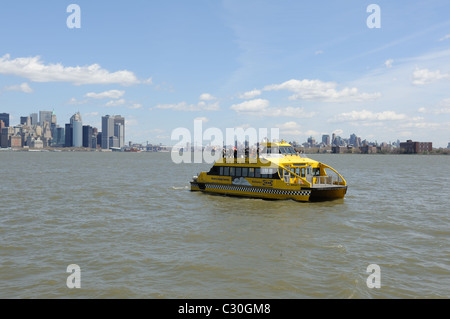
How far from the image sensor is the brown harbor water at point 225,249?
10242 mm

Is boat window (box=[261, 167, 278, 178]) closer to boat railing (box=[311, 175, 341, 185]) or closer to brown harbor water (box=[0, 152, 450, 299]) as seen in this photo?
brown harbor water (box=[0, 152, 450, 299])

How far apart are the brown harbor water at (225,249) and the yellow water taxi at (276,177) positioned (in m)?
1.15

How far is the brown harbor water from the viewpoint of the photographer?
403 inches

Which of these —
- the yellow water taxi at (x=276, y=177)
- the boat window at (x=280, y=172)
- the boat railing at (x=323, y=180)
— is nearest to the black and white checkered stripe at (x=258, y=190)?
the yellow water taxi at (x=276, y=177)

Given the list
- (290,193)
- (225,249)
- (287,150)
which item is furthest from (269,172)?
(225,249)

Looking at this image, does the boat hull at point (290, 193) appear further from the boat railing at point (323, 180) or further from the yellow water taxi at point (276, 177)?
the boat railing at point (323, 180)

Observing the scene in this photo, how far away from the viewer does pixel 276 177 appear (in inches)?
1025

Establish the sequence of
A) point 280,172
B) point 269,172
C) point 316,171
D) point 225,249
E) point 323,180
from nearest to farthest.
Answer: point 225,249 → point 280,172 → point 269,172 → point 323,180 → point 316,171

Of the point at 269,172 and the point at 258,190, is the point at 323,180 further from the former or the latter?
the point at 258,190

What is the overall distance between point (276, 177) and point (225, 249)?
41.9ft

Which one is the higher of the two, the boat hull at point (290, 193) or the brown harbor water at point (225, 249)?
the boat hull at point (290, 193)

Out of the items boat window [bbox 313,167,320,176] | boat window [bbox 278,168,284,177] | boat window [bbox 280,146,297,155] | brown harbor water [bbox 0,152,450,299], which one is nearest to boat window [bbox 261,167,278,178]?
boat window [bbox 278,168,284,177]

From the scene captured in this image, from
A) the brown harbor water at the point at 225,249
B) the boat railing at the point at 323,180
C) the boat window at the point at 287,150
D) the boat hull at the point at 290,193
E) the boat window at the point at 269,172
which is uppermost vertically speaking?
the boat window at the point at 287,150

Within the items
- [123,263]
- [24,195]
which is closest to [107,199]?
[24,195]
